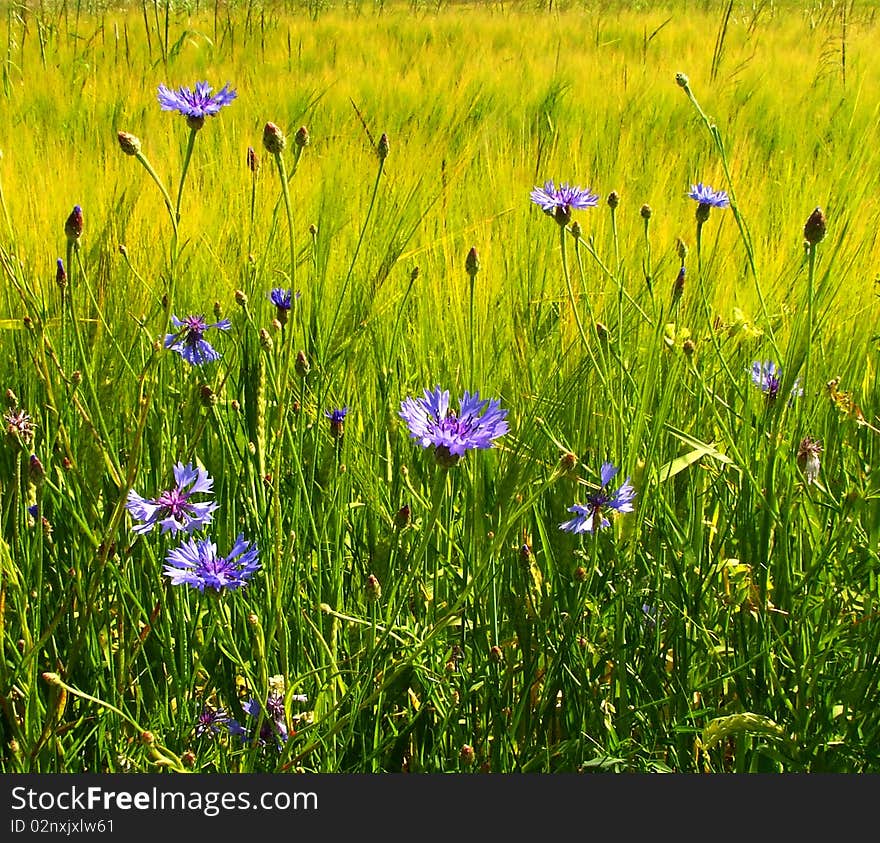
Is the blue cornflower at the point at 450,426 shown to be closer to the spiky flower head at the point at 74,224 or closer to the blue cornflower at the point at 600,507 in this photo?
the blue cornflower at the point at 600,507

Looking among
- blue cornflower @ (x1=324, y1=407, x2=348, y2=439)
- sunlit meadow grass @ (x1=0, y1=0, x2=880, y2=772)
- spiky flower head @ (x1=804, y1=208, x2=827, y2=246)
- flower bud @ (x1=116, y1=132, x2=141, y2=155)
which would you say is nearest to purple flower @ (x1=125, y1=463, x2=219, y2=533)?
sunlit meadow grass @ (x1=0, y1=0, x2=880, y2=772)

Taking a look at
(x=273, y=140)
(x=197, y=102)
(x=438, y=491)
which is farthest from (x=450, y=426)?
(x=197, y=102)

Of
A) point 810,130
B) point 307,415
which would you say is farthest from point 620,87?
point 307,415

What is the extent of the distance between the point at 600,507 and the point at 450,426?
20 centimetres

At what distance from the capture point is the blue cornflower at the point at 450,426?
60 centimetres

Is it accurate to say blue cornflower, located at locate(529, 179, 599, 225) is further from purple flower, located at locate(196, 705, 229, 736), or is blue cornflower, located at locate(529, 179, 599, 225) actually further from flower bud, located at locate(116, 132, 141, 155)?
purple flower, located at locate(196, 705, 229, 736)

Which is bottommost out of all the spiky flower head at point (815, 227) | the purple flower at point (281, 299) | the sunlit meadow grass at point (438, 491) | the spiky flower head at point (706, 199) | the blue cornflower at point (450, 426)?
the sunlit meadow grass at point (438, 491)

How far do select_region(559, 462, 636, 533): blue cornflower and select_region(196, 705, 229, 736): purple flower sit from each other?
331 mm

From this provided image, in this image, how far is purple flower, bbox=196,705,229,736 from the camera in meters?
0.83

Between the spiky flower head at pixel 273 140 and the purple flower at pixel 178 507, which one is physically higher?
the spiky flower head at pixel 273 140

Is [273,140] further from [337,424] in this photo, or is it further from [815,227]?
[815,227]

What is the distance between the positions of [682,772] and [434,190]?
104 cm

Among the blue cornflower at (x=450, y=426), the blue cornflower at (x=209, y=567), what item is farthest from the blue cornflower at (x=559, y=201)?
the blue cornflower at (x=209, y=567)

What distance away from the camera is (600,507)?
79 centimetres
